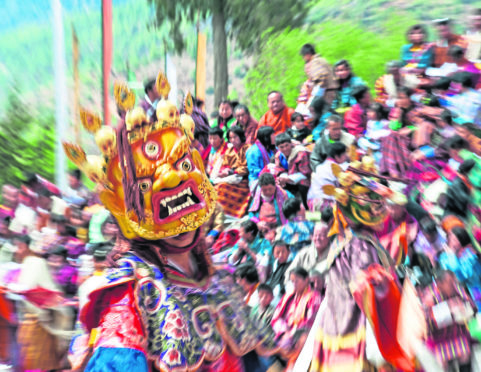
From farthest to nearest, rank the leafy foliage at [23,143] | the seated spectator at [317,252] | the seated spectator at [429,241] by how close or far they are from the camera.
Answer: the leafy foliage at [23,143]
the seated spectator at [317,252]
the seated spectator at [429,241]

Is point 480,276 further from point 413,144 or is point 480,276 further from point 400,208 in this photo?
point 413,144

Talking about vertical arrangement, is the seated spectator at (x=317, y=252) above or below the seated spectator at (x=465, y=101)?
below

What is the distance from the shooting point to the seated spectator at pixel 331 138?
477 centimetres

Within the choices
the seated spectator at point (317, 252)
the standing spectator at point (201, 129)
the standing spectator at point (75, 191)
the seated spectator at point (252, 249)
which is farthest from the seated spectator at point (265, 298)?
the standing spectator at point (201, 129)

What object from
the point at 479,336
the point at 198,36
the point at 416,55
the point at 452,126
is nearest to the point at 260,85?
the point at 198,36

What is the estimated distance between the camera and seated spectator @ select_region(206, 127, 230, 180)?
592cm

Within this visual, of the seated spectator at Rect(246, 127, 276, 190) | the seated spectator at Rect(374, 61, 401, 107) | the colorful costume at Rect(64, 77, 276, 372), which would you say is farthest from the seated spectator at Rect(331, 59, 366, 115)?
the colorful costume at Rect(64, 77, 276, 372)

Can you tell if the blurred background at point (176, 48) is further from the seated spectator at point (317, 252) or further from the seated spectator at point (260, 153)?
the seated spectator at point (317, 252)

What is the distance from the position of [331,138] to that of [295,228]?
749 millimetres

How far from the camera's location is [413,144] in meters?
4.52

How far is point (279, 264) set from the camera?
14.8 ft

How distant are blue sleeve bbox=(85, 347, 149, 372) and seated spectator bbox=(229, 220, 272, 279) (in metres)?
2.53

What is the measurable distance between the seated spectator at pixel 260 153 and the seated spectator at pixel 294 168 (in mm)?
277

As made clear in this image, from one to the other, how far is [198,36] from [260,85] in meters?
1.23
